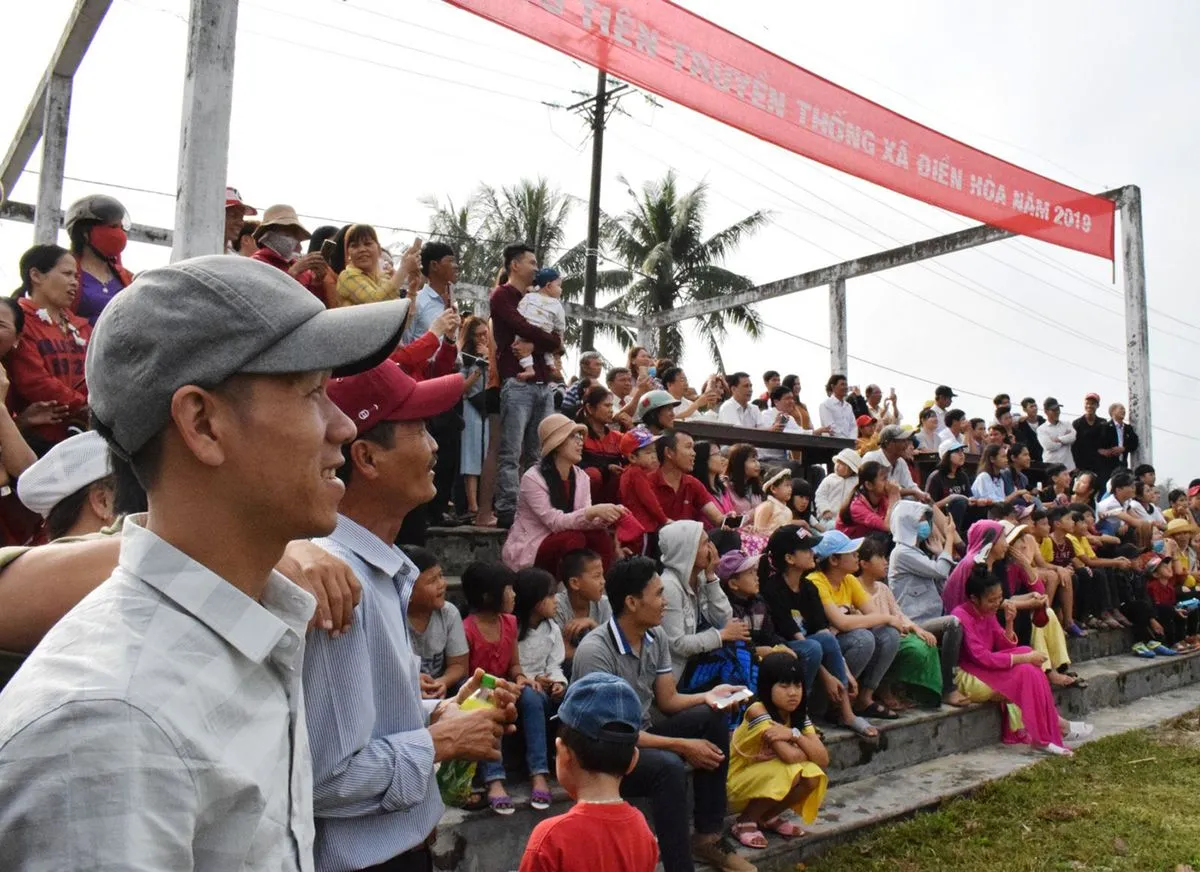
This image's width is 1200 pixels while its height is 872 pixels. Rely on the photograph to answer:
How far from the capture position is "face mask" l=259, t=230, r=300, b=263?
5.44 metres

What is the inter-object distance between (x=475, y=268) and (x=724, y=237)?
7611mm

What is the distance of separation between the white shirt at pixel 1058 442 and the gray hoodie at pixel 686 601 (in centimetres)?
959

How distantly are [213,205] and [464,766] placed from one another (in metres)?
2.21

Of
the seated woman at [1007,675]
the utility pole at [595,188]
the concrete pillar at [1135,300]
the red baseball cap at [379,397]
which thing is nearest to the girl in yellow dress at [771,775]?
the seated woman at [1007,675]

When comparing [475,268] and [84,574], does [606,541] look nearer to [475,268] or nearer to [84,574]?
Answer: [84,574]

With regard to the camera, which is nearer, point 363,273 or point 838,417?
point 363,273

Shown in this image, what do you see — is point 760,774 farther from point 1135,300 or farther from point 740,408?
point 1135,300

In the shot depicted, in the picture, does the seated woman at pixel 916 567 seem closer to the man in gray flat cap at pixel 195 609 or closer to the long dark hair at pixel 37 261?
the long dark hair at pixel 37 261

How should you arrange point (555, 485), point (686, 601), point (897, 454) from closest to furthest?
1. point (686, 601)
2. point (555, 485)
3. point (897, 454)

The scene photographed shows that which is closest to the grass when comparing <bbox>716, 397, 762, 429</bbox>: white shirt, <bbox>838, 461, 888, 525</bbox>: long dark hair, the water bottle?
the water bottle

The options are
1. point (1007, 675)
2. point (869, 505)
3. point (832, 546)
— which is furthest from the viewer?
point (869, 505)

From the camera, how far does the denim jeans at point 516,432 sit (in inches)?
264

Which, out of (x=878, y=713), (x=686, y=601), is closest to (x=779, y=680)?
(x=686, y=601)

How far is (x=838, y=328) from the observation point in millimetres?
13055
